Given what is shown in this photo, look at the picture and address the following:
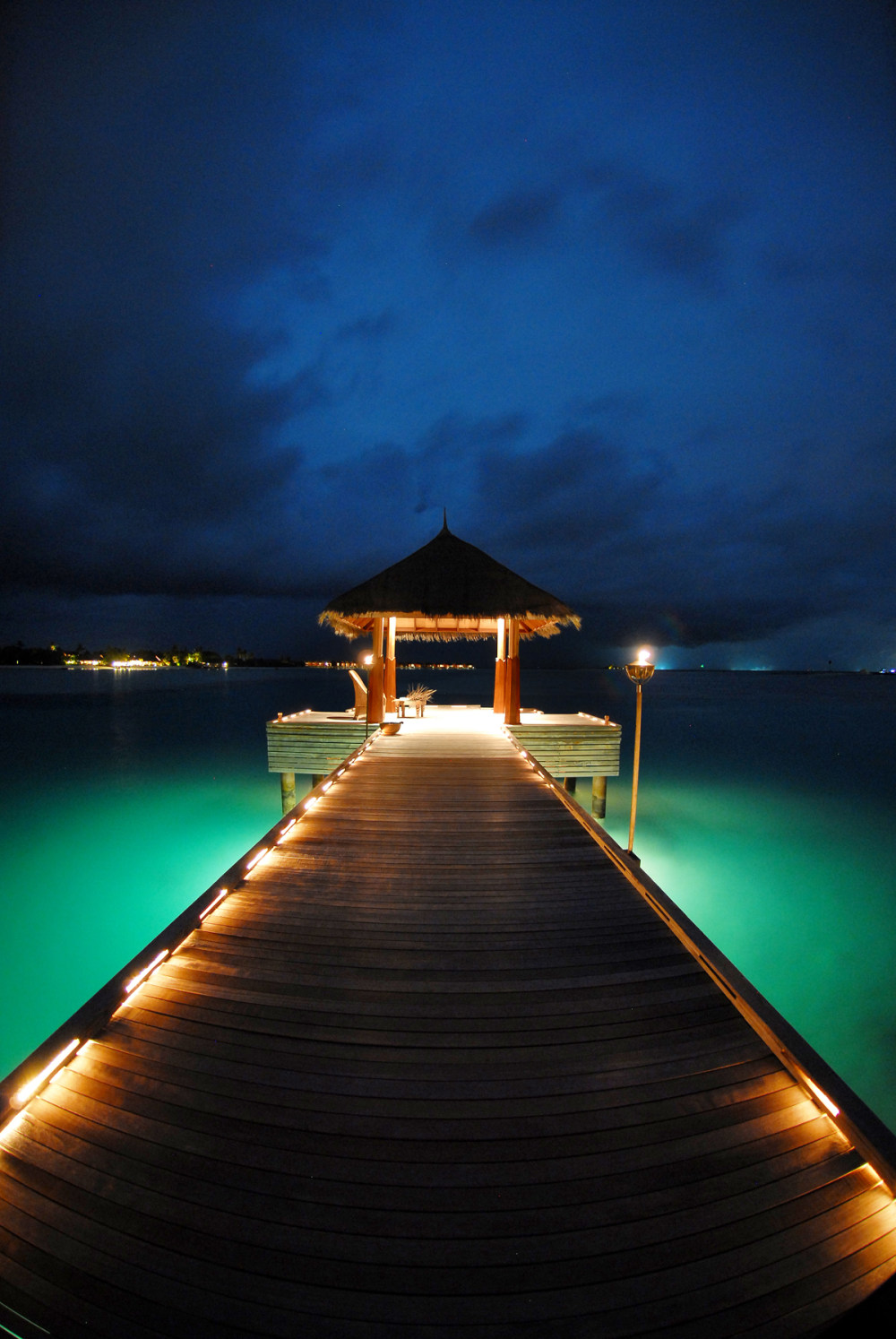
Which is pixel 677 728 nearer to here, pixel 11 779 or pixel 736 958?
pixel 736 958

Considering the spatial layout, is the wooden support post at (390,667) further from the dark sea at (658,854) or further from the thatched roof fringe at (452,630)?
the dark sea at (658,854)

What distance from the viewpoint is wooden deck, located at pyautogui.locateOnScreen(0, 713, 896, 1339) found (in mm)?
1318

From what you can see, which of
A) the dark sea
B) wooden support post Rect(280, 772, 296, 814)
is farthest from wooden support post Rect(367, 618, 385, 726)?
the dark sea

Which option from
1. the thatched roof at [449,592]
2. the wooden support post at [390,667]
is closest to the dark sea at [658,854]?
the wooden support post at [390,667]

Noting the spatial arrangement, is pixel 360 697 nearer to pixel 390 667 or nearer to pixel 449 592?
pixel 390 667

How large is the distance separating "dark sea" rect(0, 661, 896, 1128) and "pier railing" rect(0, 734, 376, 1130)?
3.91 metres

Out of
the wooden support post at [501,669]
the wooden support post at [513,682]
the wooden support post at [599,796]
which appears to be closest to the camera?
the wooden support post at [513,682]

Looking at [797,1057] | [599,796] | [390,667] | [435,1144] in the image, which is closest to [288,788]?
[390,667]

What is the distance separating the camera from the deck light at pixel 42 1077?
179 cm

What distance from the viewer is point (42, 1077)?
6.16 ft

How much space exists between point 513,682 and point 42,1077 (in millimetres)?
8163

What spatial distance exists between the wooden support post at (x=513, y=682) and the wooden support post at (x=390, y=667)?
10.6 feet

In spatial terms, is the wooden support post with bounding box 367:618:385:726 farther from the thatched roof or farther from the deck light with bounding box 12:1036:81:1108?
the deck light with bounding box 12:1036:81:1108

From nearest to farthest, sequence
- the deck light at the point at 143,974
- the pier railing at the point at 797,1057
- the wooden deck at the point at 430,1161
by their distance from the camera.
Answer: the wooden deck at the point at 430,1161, the pier railing at the point at 797,1057, the deck light at the point at 143,974
